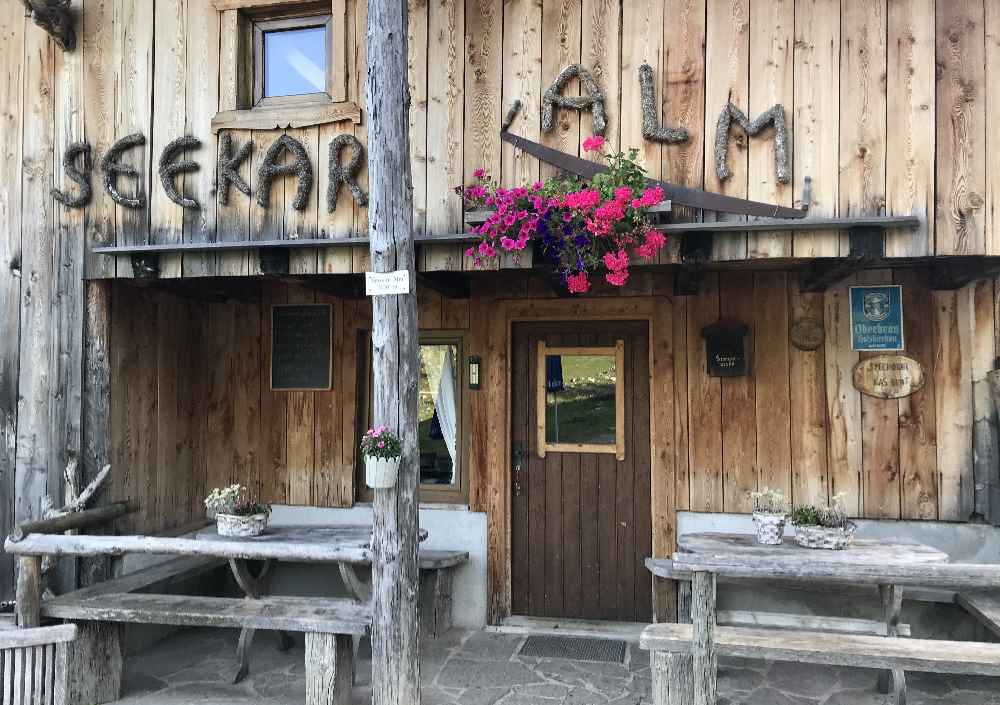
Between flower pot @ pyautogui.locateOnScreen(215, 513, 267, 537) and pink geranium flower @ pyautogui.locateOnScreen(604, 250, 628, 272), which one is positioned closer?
pink geranium flower @ pyautogui.locateOnScreen(604, 250, 628, 272)

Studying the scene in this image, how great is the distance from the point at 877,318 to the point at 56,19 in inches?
220

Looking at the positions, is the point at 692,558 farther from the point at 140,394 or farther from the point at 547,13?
the point at 140,394

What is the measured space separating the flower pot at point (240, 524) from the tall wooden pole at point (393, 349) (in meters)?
1.09

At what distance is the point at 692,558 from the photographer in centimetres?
360

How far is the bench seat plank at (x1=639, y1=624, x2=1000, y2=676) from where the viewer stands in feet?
11.0

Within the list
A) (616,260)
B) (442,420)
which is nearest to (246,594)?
(442,420)

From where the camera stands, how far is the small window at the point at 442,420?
5328 millimetres

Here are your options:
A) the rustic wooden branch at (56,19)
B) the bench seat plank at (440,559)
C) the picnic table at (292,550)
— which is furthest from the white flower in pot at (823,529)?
the rustic wooden branch at (56,19)

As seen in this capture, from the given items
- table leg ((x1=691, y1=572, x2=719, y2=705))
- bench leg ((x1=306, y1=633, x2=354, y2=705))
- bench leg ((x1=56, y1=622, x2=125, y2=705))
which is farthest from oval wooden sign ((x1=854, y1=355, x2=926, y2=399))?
bench leg ((x1=56, y1=622, x2=125, y2=705))

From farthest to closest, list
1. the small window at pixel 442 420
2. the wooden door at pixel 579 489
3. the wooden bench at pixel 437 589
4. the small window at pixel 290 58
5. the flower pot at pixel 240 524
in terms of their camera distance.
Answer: the small window at pixel 442 420 → the wooden door at pixel 579 489 → the wooden bench at pixel 437 589 → the small window at pixel 290 58 → the flower pot at pixel 240 524

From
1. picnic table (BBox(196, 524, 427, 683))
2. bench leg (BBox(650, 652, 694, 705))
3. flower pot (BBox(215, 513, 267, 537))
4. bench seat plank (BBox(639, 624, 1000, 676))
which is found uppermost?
flower pot (BBox(215, 513, 267, 537))

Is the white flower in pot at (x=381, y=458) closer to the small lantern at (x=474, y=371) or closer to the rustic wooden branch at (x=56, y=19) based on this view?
the small lantern at (x=474, y=371)

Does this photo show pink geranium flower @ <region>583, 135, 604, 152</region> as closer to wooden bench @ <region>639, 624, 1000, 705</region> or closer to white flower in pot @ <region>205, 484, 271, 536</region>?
wooden bench @ <region>639, 624, 1000, 705</region>

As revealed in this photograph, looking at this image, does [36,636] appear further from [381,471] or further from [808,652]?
[808,652]
